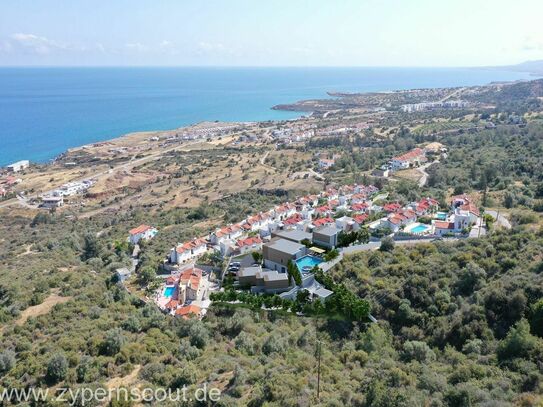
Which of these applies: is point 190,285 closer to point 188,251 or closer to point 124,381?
point 188,251

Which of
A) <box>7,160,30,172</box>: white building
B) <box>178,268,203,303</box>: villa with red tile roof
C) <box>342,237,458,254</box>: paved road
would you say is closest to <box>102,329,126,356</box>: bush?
<box>178,268,203,303</box>: villa with red tile roof

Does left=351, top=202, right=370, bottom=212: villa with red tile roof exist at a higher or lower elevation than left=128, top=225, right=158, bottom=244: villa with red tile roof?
higher

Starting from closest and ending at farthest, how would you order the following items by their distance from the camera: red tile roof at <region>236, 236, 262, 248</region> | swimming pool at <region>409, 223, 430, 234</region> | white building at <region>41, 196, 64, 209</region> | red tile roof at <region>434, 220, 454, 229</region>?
red tile roof at <region>434, 220, 454, 229</region> → swimming pool at <region>409, 223, 430, 234</region> → red tile roof at <region>236, 236, 262, 248</region> → white building at <region>41, 196, 64, 209</region>

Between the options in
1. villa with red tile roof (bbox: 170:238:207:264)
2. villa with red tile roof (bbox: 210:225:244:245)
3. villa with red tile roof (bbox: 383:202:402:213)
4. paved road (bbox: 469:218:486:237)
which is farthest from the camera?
villa with red tile roof (bbox: 383:202:402:213)

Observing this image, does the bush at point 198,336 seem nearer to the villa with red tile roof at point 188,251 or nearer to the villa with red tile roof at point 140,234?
the villa with red tile roof at point 188,251

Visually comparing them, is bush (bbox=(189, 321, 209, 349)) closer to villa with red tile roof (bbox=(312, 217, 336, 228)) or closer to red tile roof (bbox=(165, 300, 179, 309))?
red tile roof (bbox=(165, 300, 179, 309))
